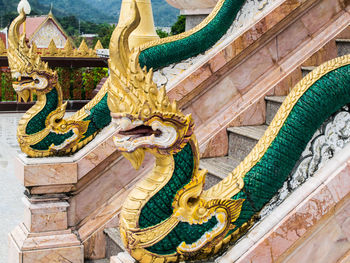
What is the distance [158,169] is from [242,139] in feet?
4.76

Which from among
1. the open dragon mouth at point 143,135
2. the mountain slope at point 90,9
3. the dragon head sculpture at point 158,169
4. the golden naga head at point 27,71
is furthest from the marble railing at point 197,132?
the mountain slope at point 90,9

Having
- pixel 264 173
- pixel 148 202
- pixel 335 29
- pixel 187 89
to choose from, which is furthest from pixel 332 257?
pixel 335 29

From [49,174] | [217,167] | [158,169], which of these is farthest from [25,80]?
[158,169]

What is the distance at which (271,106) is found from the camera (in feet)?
13.7

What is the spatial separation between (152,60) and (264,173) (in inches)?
80.7

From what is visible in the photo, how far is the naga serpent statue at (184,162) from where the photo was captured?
243cm

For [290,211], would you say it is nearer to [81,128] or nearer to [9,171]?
[81,128]

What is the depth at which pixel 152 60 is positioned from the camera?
14.6 ft

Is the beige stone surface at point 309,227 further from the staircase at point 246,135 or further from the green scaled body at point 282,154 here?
the staircase at point 246,135

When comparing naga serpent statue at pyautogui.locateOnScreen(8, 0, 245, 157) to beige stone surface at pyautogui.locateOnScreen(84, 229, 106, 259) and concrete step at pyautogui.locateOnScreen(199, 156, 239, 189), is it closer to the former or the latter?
beige stone surface at pyautogui.locateOnScreen(84, 229, 106, 259)

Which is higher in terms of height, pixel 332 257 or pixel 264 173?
pixel 264 173

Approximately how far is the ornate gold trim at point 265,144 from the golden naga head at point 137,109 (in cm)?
32

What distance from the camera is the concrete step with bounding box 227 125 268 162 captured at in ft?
12.6

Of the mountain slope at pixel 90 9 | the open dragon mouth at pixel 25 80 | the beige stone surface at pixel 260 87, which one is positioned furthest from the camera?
the mountain slope at pixel 90 9
